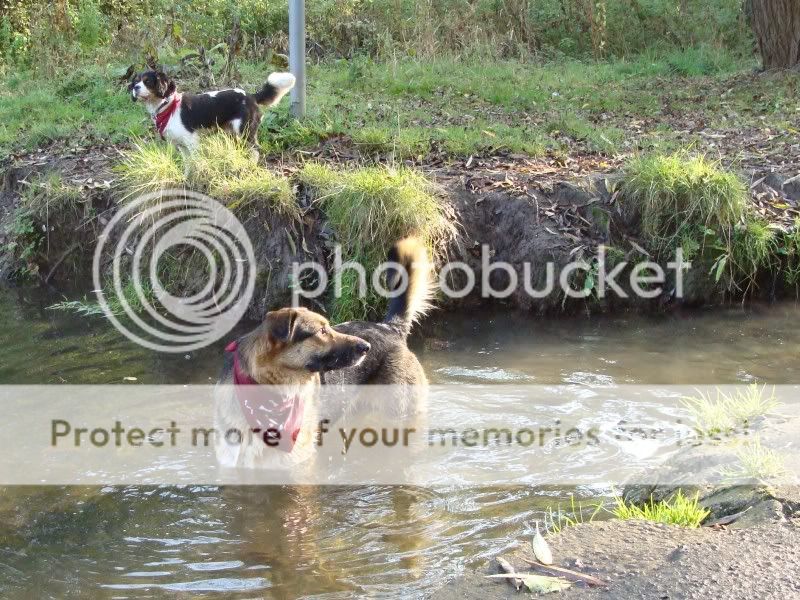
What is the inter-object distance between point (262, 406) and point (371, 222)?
279 centimetres

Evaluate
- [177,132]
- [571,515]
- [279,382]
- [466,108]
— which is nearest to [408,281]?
[279,382]

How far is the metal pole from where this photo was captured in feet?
30.0

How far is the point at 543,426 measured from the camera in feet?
19.5

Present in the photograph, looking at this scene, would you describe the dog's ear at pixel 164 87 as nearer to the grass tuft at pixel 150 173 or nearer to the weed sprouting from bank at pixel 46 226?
the grass tuft at pixel 150 173

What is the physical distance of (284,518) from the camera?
15.9 ft

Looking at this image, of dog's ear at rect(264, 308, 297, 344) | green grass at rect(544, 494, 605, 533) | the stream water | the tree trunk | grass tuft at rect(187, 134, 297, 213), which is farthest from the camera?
the tree trunk

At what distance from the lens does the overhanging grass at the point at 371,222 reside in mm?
7441

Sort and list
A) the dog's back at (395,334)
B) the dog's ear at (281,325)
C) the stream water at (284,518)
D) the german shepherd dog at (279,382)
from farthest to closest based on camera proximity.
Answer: the dog's back at (395,334) < the german shepherd dog at (279,382) < the dog's ear at (281,325) < the stream water at (284,518)

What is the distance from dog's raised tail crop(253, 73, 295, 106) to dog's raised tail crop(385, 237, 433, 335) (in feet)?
12.8

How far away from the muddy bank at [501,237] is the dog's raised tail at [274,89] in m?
1.09

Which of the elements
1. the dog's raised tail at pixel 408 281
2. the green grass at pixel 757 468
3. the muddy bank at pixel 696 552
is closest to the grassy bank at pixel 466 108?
the dog's raised tail at pixel 408 281

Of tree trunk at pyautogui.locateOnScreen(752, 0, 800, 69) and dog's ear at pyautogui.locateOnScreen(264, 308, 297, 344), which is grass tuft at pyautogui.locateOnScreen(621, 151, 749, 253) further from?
tree trunk at pyautogui.locateOnScreen(752, 0, 800, 69)

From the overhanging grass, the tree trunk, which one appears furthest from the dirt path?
the tree trunk

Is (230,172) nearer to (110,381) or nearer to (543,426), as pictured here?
(110,381)
